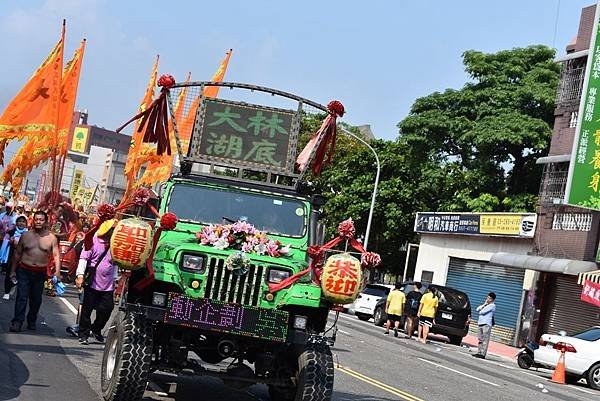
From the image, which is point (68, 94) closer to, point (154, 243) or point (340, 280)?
point (154, 243)

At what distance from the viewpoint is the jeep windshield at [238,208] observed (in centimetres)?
1155

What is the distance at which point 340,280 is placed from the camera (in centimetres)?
989

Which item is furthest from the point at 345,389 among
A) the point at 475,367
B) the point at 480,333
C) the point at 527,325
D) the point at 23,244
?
the point at 527,325

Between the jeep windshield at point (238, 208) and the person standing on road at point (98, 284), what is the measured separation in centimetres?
328

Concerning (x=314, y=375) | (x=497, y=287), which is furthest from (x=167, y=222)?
(x=497, y=287)

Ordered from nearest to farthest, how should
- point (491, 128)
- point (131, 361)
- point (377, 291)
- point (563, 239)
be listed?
point (131, 361) < point (563, 239) < point (377, 291) < point (491, 128)

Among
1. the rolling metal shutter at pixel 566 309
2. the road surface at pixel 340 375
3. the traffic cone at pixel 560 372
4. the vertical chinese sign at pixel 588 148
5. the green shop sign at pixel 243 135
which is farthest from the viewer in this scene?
the rolling metal shutter at pixel 566 309

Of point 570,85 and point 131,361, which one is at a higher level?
point 570,85

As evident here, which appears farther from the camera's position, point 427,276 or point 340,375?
point 427,276

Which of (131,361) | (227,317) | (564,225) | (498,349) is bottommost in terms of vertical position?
(498,349)

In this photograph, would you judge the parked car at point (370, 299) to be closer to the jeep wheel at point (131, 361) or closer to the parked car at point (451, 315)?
the parked car at point (451, 315)

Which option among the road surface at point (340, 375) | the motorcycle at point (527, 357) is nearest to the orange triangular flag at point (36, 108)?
the road surface at point (340, 375)

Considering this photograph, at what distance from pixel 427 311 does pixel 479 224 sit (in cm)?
1532

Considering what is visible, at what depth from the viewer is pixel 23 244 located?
1543cm
